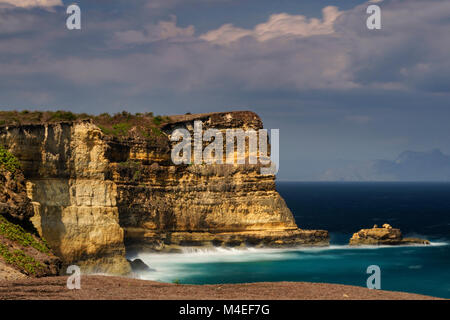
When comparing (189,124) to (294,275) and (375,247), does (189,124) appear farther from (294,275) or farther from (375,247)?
(375,247)

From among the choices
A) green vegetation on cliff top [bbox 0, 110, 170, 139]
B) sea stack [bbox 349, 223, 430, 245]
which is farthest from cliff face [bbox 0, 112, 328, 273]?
sea stack [bbox 349, 223, 430, 245]

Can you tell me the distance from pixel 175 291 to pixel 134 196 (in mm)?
33635

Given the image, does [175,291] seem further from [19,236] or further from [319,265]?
[319,265]

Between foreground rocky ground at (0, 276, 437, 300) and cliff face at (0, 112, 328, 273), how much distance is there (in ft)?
49.6

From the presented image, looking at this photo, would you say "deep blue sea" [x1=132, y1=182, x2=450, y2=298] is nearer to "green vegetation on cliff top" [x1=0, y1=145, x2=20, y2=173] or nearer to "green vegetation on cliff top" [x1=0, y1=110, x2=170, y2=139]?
"green vegetation on cliff top" [x1=0, y1=110, x2=170, y2=139]

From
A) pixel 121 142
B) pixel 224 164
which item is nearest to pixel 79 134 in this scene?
pixel 121 142

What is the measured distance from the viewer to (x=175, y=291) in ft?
72.7

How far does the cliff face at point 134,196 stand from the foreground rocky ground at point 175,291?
1512 centimetres

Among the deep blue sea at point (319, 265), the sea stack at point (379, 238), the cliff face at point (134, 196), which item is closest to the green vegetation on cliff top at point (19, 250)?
the cliff face at point (134, 196)

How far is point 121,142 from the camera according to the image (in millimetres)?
55000

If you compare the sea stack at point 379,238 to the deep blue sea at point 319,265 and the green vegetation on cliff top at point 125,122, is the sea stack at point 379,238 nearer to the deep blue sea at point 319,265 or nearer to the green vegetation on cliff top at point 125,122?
the deep blue sea at point 319,265

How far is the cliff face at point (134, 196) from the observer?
3875 centimetres

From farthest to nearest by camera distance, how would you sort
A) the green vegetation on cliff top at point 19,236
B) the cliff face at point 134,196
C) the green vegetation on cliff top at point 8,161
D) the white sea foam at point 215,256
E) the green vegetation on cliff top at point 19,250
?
1. the white sea foam at point 215,256
2. the cliff face at point 134,196
3. the green vegetation on cliff top at point 8,161
4. the green vegetation on cliff top at point 19,236
5. the green vegetation on cliff top at point 19,250

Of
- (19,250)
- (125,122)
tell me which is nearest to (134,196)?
(125,122)
